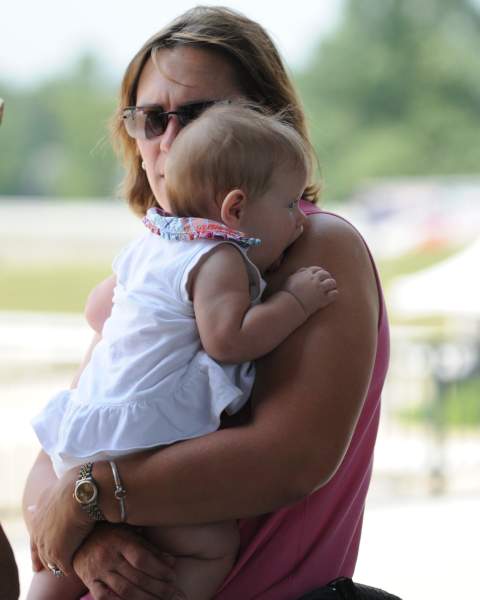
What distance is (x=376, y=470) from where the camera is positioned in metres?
7.21

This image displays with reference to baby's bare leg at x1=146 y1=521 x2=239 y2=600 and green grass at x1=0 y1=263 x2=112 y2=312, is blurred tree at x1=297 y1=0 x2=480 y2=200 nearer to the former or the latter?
green grass at x1=0 y1=263 x2=112 y2=312

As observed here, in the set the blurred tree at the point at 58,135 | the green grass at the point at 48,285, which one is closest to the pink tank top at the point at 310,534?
the green grass at the point at 48,285

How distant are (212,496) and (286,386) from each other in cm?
18

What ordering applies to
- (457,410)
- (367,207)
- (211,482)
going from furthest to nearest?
(367,207), (457,410), (211,482)

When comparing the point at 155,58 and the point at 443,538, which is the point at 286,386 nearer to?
the point at 155,58

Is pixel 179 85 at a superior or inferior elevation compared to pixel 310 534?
superior

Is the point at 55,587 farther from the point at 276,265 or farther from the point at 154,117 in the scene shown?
the point at 154,117

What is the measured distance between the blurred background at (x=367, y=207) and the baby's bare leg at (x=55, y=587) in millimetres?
837

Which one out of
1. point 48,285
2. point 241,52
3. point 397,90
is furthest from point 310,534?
point 397,90

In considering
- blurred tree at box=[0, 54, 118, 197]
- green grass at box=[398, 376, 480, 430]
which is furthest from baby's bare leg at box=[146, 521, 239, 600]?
blurred tree at box=[0, 54, 118, 197]

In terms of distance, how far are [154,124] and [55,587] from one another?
2.50 ft

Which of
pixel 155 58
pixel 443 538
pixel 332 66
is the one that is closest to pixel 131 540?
pixel 155 58

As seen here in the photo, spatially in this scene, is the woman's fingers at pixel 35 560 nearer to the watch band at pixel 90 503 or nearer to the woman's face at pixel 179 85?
the watch band at pixel 90 503

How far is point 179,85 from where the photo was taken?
1.64 m
